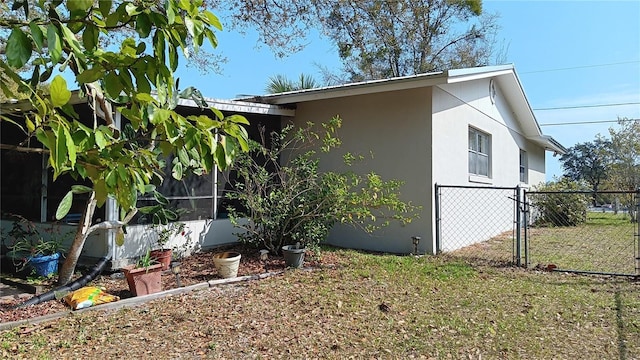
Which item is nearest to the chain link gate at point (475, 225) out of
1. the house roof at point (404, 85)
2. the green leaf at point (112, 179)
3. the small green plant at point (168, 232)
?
the house roof at point (404, 85)

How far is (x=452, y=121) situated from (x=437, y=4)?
1353 cm

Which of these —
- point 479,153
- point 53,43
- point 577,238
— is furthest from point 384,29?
point 53,43

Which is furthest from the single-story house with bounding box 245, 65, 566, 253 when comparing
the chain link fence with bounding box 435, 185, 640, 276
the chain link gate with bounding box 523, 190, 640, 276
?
the chain link gate with bounding box 523, 190, 640, 276

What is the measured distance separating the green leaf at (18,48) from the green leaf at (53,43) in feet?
0.29

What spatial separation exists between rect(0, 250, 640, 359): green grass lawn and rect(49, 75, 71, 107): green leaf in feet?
8.37

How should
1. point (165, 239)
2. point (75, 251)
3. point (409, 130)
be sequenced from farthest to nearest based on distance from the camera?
1. point (409, 130)
2. point (165, 239)
3. point (75, 251)

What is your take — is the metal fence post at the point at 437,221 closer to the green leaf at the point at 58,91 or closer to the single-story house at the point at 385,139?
the single-story house at the point at 385,139

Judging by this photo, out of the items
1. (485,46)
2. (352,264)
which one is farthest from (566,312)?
(485,46)

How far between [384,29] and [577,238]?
343 inches

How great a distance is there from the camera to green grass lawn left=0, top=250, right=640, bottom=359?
3.41m

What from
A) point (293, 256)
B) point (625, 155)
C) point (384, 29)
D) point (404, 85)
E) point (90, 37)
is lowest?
point (293, 256)

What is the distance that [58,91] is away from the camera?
135cm

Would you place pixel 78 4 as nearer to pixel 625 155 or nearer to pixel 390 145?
pixel 390 145

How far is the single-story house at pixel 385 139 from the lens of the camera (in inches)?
281
